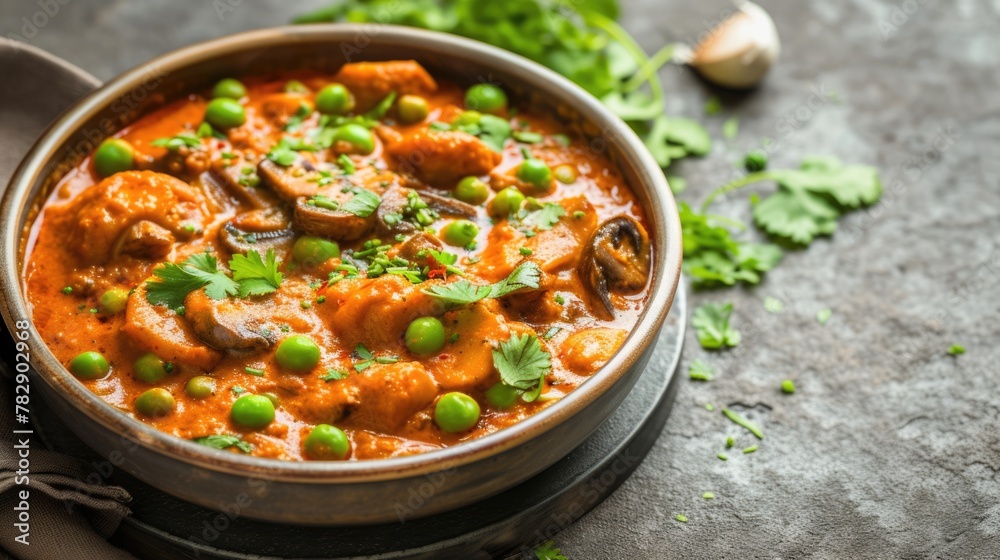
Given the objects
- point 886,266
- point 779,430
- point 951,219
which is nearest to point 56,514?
point 779,430

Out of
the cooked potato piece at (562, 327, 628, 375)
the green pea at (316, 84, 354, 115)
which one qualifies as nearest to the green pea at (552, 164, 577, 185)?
the cooked potato piece at (562, 327, 628, 375)

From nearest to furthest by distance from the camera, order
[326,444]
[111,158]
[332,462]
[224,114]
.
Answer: [332,462] < [326,444] < [111,158] < [224,114]

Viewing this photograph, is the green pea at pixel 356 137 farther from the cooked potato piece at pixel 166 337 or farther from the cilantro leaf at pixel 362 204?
the cooked potato piece at pixel 166 337

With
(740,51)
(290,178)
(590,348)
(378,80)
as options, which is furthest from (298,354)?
(740,51)

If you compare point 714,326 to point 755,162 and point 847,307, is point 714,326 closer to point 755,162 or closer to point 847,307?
point 847,307

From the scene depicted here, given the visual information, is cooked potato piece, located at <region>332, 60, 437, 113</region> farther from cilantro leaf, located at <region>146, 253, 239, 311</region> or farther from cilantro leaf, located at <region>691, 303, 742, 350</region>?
cilantro leaf, located at <region>691, 303, 742, 350</region>

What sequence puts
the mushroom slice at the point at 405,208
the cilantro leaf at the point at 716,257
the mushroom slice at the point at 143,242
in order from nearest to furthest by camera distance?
Result: the mushroom slice at the point at 143,242 < the mushroom slice at the point at 405,208 < the cilantro leaf at the point at 716,257

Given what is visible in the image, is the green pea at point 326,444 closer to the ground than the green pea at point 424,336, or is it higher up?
closer to the ground

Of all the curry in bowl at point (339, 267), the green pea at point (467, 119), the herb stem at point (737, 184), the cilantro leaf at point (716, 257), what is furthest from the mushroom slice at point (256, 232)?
the herb stem at point (737, 184)
